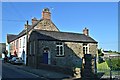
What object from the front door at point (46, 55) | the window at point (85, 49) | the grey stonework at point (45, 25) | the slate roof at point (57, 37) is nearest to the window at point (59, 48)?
the slate roof at point (57, 37)

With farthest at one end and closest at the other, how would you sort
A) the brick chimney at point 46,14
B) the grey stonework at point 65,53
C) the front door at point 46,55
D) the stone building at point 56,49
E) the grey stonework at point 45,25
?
the grey stonework at point 45,25
the brick chimney at point 46,14
the front door at point 46,55
the stone building at point 56,49
the grey stonework at point 65,53

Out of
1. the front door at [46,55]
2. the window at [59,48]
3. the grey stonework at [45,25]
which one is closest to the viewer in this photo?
the front door at [46,55]

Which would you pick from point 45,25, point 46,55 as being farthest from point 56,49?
point 45,25

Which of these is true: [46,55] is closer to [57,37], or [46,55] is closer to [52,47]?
[52,47]

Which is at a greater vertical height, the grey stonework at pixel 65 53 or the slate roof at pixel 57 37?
the slate roof at pixel 57 37

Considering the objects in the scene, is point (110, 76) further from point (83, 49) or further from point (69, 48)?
point (83, 49)

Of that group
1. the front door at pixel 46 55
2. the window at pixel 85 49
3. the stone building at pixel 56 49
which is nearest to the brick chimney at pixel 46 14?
the stone building at pixel 56 49

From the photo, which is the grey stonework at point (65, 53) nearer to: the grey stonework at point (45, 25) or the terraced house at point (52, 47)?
the terraced house at point (52, 47)

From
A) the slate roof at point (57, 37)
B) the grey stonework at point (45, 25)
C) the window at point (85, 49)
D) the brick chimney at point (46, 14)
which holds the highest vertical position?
the brick chimney at point (46, 14)

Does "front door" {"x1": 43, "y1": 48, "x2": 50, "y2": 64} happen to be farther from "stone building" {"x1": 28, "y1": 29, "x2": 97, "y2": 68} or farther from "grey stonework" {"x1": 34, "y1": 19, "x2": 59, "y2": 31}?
"grey stonework" {"x1": 34, "y1": 19, "x2": 59, "y2": 31}

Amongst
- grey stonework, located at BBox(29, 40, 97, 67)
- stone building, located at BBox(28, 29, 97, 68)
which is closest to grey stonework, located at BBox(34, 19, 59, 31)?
stone building, located at BBox(28, 29, 97, 68)

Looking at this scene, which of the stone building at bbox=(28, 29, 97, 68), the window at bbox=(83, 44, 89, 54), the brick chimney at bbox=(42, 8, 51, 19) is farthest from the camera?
the brick chimney at bbox=(42, 8, 51, 19)

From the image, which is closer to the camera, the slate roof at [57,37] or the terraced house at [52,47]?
the terraced house at [52,47]

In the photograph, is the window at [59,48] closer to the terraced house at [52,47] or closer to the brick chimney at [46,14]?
the terraced house at [52,47]
